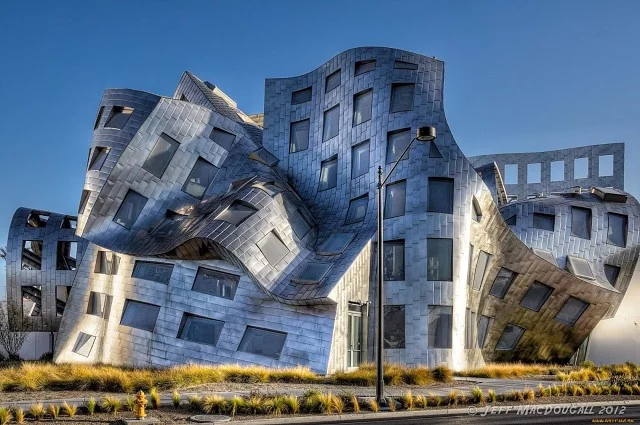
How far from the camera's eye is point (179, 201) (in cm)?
3722

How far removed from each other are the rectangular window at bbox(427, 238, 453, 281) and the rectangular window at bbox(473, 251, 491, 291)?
345 centimetres

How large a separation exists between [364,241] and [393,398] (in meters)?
14.0

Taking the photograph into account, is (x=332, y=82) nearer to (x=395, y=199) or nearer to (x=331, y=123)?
(x=331, y=123)

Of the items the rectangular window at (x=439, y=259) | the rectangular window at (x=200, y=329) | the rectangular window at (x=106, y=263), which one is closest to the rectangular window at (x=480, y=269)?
the rectangular window at (x=439, y=259)

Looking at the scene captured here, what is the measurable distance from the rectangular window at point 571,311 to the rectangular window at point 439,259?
11.6 metres

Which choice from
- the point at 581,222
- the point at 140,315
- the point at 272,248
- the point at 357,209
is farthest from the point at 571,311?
the point at 140,315

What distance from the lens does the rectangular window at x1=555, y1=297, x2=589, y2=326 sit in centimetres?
4024

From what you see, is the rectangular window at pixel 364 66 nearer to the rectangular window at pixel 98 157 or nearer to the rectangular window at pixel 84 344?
the rectangular window at pixel 98 157

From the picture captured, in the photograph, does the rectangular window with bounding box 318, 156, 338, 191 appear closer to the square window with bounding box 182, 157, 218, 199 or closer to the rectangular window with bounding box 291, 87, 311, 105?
the rectangular window with bounding box 291, 87, 311, 105

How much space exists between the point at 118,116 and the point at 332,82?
13712 mm

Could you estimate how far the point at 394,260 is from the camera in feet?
111

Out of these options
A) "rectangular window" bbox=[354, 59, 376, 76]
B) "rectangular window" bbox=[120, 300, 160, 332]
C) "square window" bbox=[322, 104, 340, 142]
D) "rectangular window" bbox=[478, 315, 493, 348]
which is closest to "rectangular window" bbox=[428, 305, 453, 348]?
"rectangular window" bbox=[478, 315, 493, 348]

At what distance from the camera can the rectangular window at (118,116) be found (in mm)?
39597

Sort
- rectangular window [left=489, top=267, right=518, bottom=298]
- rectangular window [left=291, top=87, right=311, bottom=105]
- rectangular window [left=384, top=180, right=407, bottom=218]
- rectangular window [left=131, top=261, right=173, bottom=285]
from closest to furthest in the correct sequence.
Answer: rectangular window [left=131, top=261, right=173, bottom=285] < rectangular window [left=384, top=180, right=407, bottom=218] < rectangular window [left=489, top=267, right=518, bottom=298] < rectangular window [left=291, top=87, right=311, bottom=105]
